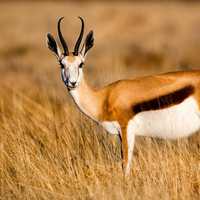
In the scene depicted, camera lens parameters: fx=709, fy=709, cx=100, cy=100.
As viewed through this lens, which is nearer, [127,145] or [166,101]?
[166,101]

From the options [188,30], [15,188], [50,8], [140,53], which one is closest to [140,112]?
[15,188]

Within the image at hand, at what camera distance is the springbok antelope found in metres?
7.39

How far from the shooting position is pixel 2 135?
342 inches

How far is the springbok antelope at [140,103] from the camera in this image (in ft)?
24.3

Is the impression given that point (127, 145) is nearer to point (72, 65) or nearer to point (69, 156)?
point (69, 156)

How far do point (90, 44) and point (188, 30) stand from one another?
19.6 meters

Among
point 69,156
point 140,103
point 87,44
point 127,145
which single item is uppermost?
point 87,44

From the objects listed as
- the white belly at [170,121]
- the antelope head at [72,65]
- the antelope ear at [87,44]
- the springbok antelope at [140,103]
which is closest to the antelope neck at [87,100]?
the springbok antelope at [140,103]

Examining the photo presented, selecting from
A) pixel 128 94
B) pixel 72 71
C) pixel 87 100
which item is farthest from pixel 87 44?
pixel 128 94

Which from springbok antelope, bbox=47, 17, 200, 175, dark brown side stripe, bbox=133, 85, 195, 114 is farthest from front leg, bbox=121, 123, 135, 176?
dark brown side stripe, bbox=133, 85, 195, 114

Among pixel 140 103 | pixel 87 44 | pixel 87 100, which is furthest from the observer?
pixel 87 44

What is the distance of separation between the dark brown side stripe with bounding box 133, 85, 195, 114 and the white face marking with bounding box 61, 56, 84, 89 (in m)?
0.69

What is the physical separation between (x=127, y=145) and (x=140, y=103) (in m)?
0.47

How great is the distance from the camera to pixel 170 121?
24.2ft
